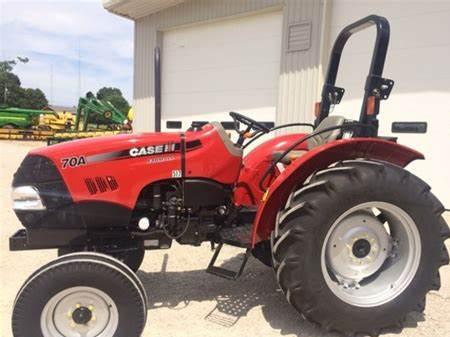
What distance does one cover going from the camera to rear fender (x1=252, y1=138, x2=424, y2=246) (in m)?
2.53

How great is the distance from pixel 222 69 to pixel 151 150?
565 cm

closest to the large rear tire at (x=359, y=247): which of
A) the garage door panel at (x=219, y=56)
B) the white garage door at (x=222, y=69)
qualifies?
the white garage door at (x=222, y=69)

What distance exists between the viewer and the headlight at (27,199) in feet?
8.21

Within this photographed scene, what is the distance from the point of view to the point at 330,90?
3432 millimetres

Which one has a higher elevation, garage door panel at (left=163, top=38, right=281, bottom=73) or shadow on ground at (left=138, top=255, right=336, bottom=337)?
garage door panel at (left=163, top=38, right=281, bottom=73)

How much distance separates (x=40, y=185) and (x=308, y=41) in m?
5.15

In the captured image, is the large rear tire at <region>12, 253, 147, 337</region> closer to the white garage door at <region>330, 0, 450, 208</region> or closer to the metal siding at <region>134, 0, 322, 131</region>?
the white garage door at <region>330, 0, 450, 208</region>

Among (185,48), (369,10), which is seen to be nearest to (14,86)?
(185,48)

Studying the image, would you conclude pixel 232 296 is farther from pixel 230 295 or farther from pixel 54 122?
pixel 54 122

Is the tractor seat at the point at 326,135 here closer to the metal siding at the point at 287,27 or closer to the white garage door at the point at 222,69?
the metal siding at the point at 287,27

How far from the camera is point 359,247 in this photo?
2670 millimetres

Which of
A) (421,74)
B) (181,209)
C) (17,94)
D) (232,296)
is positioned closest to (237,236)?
(181,209)

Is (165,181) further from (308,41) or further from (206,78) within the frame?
(206,78)

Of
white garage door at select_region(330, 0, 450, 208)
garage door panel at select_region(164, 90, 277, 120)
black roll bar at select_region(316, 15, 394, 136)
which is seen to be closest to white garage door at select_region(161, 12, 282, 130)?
garage door panel at select_region(164, 90, 277, 120)
